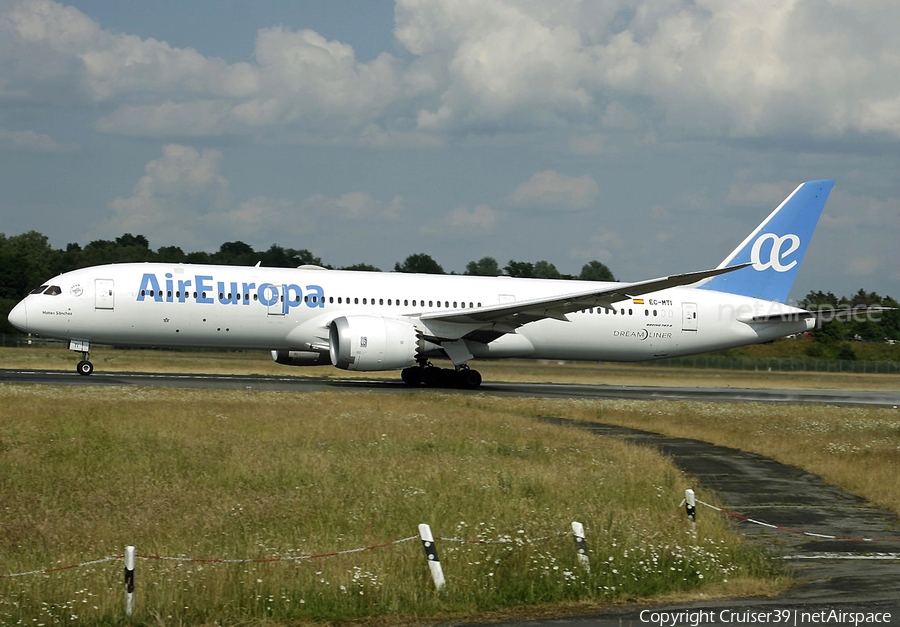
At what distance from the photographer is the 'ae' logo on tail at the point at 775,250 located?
3769 cm

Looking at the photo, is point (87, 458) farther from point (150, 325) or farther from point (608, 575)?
point (150, 325)

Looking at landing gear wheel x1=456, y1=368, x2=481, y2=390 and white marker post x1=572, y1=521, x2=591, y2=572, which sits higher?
landing gear wheel x1=456, y1=368, x2=481, y2=390

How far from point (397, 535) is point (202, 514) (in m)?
2.25

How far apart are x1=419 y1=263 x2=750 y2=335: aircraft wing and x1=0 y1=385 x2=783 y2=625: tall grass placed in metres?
11.2

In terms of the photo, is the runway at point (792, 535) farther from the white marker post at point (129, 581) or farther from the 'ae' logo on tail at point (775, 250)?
the 'ae' logo on tail at point (775, 250)

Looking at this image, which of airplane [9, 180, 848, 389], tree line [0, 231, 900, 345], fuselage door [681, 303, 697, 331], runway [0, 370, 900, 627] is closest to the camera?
runway [0, 370, 900, 627]

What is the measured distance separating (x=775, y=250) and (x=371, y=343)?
680 inches

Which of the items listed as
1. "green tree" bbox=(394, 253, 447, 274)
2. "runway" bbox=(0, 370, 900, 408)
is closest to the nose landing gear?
"runway" bbox=(0, 370, 900, 408)

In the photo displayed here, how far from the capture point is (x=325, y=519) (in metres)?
11.1

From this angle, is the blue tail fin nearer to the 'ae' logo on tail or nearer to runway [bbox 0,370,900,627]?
the 'ae' logo on tail

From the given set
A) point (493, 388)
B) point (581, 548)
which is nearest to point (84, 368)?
point (493, 388)

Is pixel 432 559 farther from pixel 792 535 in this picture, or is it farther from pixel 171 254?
pixel 171 254

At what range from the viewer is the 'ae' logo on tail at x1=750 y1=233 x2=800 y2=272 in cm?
3769

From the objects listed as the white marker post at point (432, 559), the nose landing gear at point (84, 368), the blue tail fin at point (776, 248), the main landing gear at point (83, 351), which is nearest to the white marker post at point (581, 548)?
the white marker post at point (432, 559)
